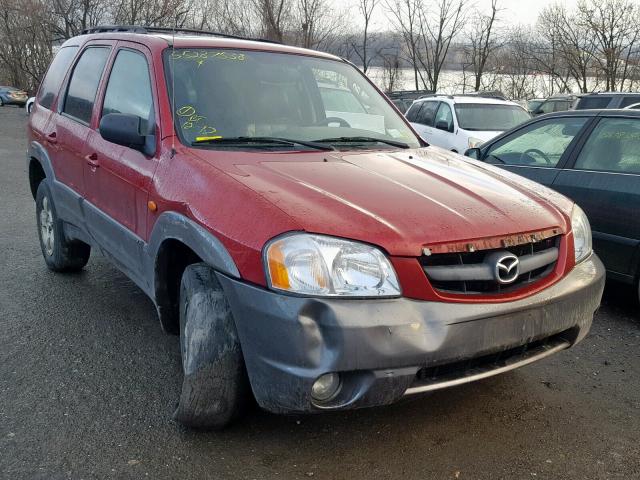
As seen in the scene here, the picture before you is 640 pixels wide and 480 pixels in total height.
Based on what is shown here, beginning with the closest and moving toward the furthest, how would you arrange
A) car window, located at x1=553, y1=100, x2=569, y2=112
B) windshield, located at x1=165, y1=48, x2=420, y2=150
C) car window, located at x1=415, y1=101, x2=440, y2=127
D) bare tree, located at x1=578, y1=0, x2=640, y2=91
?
windshield, located at x1=165, y1=48, x2=420, y2=150
car window, located at x1=415, y1=101, x2=440, y2=127
car window, located at x1=553, y1=100, x2=569, y2=112
bare tree, located at x1=578, y1=0, x2=640, y2=91

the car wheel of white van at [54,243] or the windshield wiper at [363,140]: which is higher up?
the windshield wiper at [363,140]

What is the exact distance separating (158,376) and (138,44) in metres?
1.94

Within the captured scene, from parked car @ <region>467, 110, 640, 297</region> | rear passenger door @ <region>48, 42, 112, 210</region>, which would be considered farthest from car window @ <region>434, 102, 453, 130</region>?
rear passenger door @ <region>48, 42, 112, 210</region>

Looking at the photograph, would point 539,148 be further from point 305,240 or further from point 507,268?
point 305,240

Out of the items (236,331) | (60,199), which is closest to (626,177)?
(236,331)

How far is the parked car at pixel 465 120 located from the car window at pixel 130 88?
7.90m

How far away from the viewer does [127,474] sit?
259 cm

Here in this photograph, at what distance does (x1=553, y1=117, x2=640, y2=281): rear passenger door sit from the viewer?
4.38 m

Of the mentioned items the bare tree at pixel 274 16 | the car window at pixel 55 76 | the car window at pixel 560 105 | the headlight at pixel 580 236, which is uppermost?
the bare tree at pixel 274 16

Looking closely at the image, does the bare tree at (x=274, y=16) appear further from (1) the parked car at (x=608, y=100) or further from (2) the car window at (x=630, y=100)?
(2) the car window at (x=630, y=100)

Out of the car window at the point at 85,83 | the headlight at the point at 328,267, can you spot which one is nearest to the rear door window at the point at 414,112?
the car window at the point at 85,83

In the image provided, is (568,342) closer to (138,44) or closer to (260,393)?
(260,393)

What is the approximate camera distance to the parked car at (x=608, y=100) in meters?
11.8

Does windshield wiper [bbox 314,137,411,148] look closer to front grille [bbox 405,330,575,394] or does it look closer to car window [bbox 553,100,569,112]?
front grille [bbox 405,330,575,394]
